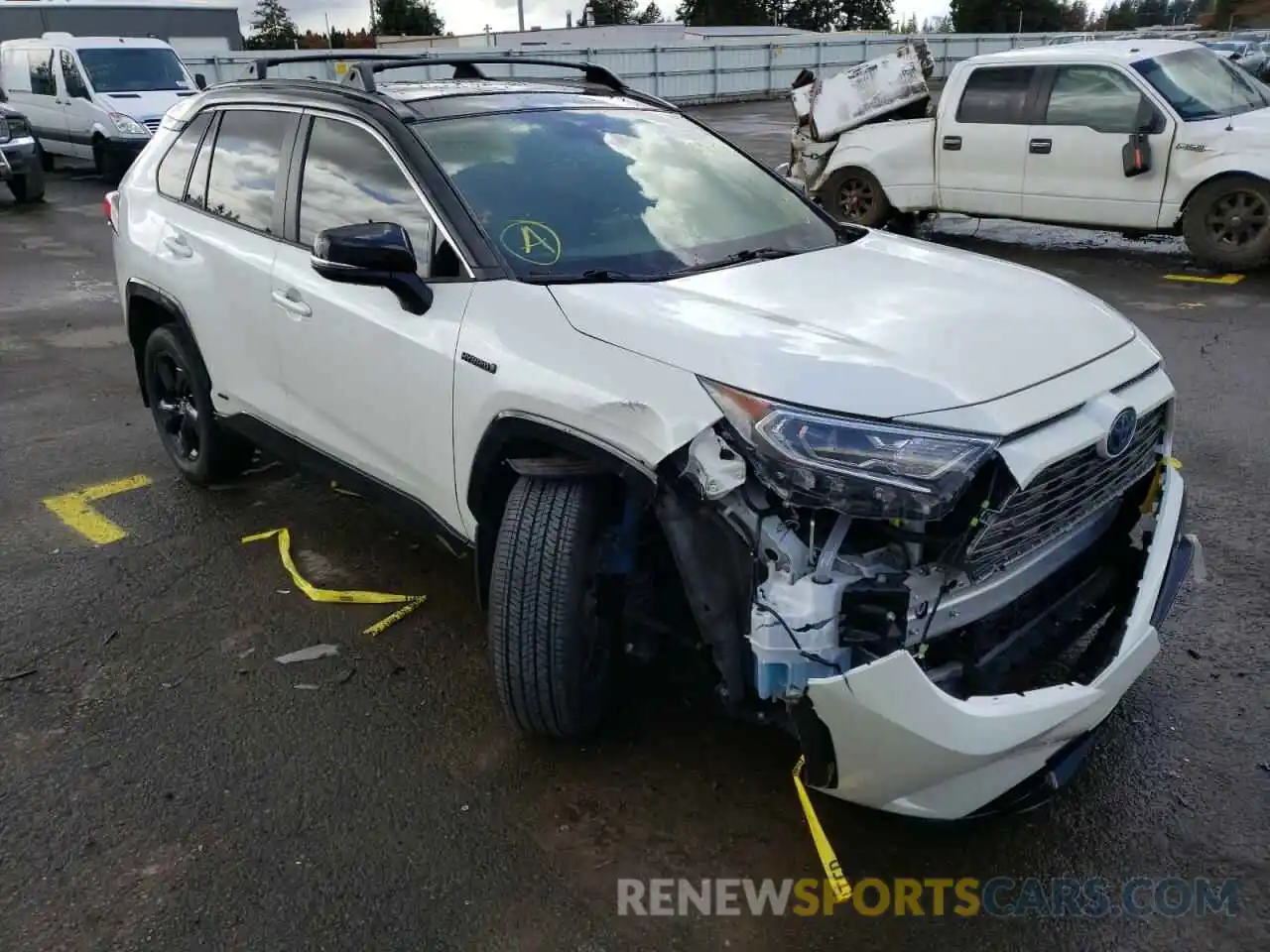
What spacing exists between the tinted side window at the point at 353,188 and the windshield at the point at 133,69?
14.3 m

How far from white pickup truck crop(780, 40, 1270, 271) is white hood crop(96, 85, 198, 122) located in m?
10.8

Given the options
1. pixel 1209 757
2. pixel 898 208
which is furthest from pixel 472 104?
pixel 898 208

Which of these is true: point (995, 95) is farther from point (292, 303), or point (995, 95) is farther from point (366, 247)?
point (366, 247)

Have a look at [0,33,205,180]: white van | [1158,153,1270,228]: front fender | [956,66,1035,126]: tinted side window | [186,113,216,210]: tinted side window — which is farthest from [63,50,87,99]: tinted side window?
[1158,153,1270,228]: front fender

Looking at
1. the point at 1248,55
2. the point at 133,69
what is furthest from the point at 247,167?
the point at 1248,55

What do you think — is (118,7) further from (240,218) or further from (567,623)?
(567,623)

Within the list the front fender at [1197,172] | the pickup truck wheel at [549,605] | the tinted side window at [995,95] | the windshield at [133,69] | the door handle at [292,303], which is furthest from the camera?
the windshield at [133,69]

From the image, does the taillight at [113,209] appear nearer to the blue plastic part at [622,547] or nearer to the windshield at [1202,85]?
the blue plastic part at [622,547]

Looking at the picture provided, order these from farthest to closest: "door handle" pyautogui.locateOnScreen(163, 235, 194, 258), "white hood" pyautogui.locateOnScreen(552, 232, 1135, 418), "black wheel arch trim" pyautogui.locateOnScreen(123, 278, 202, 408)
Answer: "black wheel arch trim" pyautogui.locateOnScreen(123, 278, 202, 408), "door handle" pyautogui.locateOnScreen(163, 235, 194, 258), "white hood" pyautogui.locateOnScreen(552, 232, 1135, 418)

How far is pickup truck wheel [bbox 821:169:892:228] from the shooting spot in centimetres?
1048

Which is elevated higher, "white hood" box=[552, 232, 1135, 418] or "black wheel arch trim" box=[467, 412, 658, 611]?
"white hood" box=[552, 232, 1135, 418]

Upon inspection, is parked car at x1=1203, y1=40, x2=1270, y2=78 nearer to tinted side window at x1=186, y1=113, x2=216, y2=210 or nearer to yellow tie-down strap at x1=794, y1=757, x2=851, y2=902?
tinted side window at x1=186, y1=113, x2=216, y2=210

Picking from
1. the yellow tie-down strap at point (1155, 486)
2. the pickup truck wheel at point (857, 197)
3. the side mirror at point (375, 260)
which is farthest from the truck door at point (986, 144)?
the side mirror at point (375, 260)

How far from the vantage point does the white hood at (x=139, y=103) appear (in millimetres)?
15101
